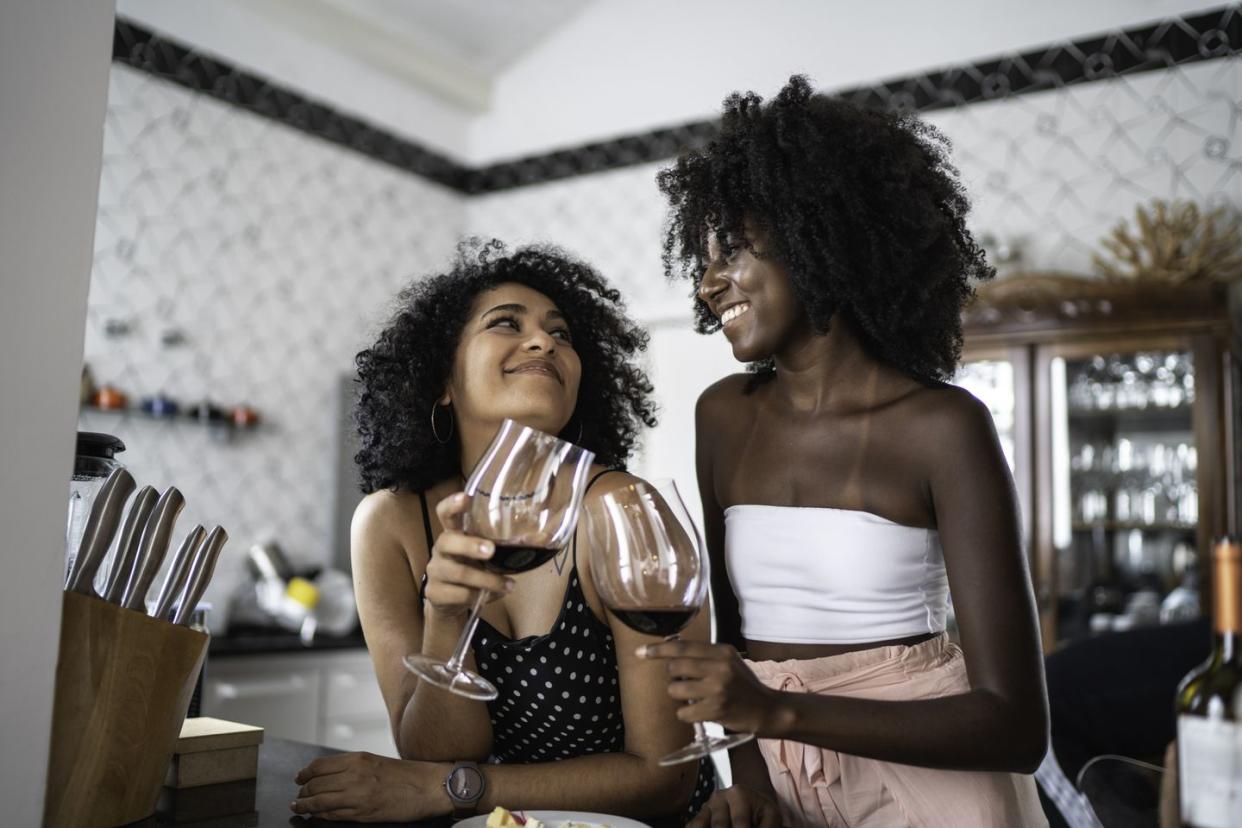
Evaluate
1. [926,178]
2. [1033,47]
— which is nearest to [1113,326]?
[1033,47]

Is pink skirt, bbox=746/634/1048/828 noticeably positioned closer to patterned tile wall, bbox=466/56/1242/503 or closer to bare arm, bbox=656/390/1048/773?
bare arm, bbox=656/390/1048/773

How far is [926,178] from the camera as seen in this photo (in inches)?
53.2

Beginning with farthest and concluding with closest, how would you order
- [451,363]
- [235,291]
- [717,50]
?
[717,50]
[235,291]
[451,363]

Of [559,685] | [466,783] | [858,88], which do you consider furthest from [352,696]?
[858,88]

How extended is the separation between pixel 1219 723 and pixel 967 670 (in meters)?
0.47

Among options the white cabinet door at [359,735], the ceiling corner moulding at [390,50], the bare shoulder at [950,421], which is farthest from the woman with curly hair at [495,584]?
the ceiling corner moulding at [390,50]

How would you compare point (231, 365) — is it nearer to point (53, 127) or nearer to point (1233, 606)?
point (53, 127)

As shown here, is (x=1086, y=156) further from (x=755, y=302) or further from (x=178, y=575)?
(x=178, y=575)

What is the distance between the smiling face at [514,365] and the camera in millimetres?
1483

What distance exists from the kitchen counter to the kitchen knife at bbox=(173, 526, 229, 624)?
0.19 m

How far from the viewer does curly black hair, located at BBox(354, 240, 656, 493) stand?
1619 mm

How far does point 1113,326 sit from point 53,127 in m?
3.10

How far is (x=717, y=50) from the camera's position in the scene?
4.45m

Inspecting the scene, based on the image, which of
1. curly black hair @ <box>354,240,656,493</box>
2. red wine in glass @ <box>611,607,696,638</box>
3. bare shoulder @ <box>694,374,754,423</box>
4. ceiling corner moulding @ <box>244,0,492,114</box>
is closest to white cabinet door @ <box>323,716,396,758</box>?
curly black hair @ <box>354,240,656,493</box>
